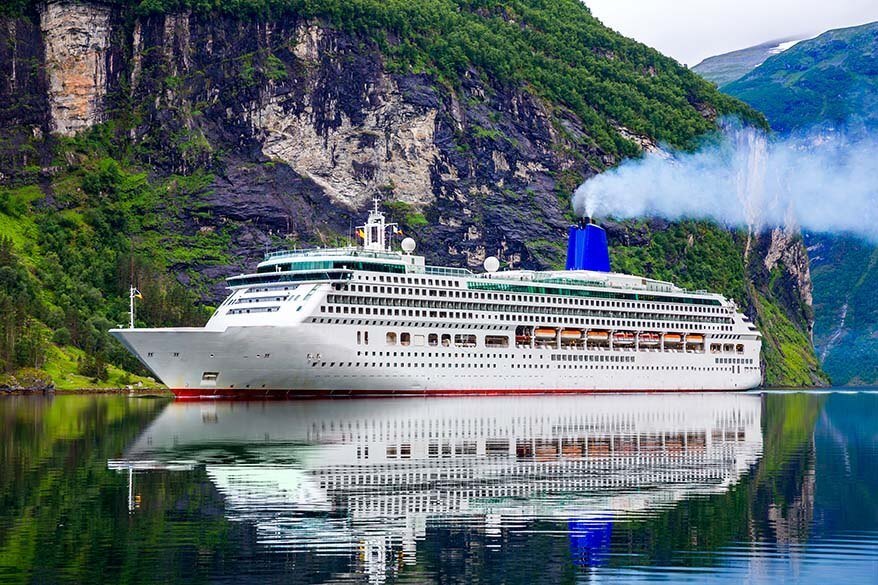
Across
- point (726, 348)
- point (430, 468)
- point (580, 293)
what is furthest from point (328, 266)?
point (430, 468)

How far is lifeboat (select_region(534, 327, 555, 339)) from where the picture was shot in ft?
487

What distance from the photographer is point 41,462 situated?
58.1m

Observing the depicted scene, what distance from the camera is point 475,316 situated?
140625 mm

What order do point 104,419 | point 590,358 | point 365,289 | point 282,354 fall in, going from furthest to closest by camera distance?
1. point 590,358
2. point 365,289
3. point 282,354
4. point 104,419

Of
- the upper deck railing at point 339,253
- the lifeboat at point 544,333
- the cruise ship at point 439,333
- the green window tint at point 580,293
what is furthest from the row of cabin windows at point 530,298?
the upper deck railing at point 339,253

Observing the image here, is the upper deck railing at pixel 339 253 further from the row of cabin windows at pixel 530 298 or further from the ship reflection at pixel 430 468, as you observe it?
the ship reflection at pixel 430 468

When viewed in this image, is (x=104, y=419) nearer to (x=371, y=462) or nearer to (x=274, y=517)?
(x=371, y=462)

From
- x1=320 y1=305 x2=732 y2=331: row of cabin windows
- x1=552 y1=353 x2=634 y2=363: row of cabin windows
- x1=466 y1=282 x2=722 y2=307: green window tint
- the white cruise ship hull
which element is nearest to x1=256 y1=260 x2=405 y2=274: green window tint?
x1=320 y1=305 x2=732 y2=331: row of cabin windows

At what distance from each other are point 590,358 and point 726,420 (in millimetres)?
59341

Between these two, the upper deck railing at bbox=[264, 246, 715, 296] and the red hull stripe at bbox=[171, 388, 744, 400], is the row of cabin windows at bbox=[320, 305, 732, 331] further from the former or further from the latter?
the red hull stripe at bbox=[171, 388, 744, 400]

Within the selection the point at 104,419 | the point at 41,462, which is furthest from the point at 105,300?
the point at 41,462

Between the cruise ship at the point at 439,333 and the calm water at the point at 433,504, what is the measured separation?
35833 mm

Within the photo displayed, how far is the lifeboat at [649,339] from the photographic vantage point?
162 meters

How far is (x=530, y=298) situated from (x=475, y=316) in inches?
394
